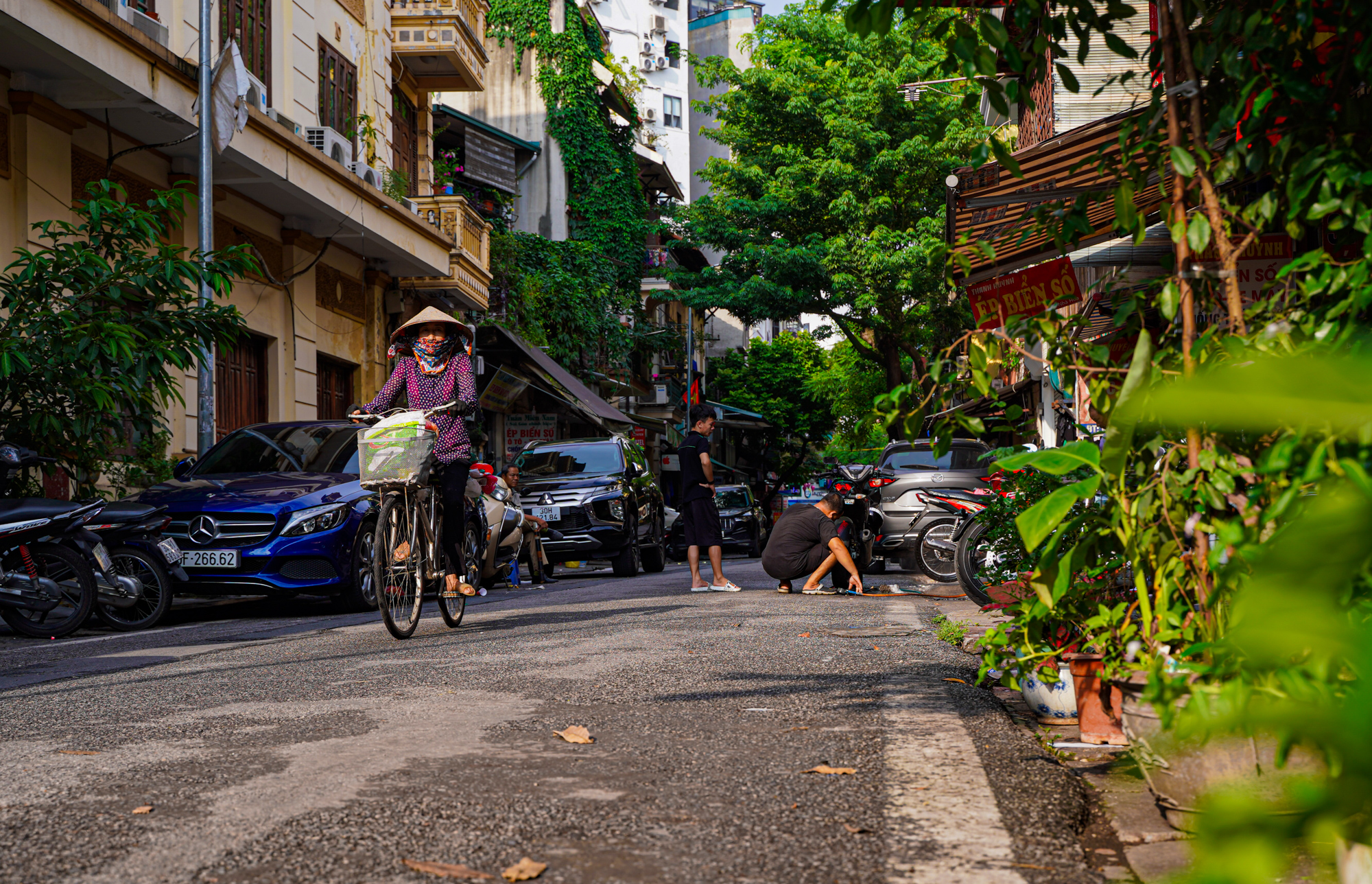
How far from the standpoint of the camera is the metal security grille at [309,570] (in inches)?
374

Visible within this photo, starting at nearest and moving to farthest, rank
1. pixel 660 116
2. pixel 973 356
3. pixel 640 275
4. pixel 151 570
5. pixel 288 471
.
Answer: pixel 973 356 < pixel 151 570 < pixel 288 471 < pixel 640 275 < pixel 660 116

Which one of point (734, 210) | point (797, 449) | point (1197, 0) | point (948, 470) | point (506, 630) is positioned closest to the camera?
point (1197, 0)

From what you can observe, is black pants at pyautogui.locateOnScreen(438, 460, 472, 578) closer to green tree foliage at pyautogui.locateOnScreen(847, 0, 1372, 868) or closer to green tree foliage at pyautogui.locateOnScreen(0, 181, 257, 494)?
green tree foliage at pyautogui.locateOnScreen(0, 181, 257, 494)

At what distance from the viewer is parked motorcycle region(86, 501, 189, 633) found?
8.57m

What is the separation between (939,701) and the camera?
4.76m

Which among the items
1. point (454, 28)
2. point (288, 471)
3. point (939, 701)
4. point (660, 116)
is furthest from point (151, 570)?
point (660, 116)

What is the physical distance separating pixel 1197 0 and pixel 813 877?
203cm

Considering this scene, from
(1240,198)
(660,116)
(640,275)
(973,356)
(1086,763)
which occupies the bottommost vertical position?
(1086,763)

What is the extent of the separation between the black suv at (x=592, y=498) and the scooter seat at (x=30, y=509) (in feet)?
27.0

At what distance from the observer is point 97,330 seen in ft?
29.9

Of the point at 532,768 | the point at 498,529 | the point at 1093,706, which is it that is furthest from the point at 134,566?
the point at 1093,706

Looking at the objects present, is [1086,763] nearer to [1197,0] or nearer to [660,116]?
[1197,0]

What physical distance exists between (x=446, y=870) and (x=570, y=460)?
14.9 meters

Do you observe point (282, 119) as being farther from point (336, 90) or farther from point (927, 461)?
point (927, 461)
